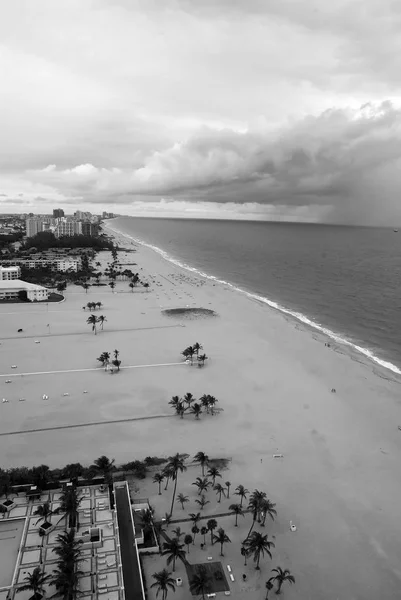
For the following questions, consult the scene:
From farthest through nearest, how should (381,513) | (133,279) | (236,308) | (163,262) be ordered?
(163,262) < (133,279) < (236,308) < (381,513)

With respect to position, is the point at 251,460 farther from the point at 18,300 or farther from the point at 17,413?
the point at 18,300

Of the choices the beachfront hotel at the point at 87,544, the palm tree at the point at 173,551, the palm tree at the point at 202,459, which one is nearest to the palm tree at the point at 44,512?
the beachfront hotel at the point at 87,544

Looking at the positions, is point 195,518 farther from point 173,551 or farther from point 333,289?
point 333,289

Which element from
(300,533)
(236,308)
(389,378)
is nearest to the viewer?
(300,533)

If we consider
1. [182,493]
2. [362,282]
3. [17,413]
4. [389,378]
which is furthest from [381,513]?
[362,282]

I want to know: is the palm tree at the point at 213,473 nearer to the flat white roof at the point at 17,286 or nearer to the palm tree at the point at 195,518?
the palm tree at the point at 195,518
